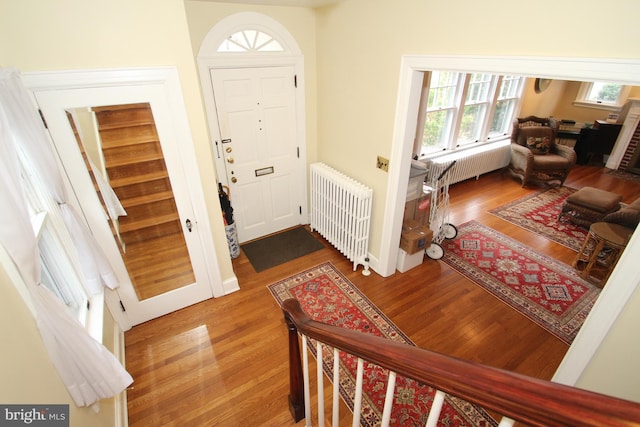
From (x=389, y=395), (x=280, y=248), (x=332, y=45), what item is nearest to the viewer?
(x=389, y=395)

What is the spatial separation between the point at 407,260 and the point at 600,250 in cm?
203

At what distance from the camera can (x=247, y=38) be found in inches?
122

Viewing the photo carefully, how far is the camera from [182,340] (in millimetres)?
2676

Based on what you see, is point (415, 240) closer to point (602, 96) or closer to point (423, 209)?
point (423, 209)

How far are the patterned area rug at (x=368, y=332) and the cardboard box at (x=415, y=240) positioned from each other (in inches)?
28.5

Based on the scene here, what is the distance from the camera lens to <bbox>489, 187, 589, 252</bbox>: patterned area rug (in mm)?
4090

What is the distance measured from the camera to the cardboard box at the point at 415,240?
326cm

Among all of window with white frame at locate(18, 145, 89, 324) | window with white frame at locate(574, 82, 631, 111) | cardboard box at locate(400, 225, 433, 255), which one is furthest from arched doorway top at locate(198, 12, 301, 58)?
window with white frame at locate(574, 82, 631, 111)

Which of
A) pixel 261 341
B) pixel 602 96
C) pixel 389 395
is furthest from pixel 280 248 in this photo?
pixel 602 96

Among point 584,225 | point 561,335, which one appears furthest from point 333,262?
point 584,225

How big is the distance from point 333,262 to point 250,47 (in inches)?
98.8

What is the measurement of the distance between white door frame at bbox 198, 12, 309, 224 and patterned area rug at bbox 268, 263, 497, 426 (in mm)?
1535

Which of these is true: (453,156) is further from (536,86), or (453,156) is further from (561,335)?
(561,335)

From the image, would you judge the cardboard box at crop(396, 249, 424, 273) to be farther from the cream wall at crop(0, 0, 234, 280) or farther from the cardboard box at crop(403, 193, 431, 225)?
the cream wall at crop(0, 0, 234, 280)
